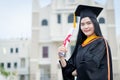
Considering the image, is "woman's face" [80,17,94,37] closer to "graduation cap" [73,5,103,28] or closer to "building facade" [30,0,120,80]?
"graduation cap" [73,5,103,28]

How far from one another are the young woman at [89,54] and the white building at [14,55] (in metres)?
34.5

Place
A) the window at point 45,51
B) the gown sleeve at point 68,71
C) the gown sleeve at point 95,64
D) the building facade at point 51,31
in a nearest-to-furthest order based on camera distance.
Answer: the gown sleeve at point 95,64 → the gown sleeve at point 68,71 → the building facade at point 51,31 → the window at point 45,51

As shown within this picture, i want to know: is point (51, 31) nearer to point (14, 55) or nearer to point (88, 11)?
point (14, 55)

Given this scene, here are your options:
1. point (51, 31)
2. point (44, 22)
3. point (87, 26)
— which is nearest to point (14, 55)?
point (44, 22)

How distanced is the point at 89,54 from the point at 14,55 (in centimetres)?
3710

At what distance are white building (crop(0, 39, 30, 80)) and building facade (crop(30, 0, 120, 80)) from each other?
22.4 ft

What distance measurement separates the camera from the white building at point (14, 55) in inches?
1501

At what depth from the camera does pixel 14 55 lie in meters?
39.3

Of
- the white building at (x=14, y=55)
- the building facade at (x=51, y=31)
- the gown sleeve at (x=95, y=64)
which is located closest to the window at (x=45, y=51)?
the building facade at (x=51, y=31)

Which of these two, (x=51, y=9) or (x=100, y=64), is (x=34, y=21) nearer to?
(x=51, y=9)

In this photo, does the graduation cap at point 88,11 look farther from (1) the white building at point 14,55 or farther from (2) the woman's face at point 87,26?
(1) the white building at point 14,55

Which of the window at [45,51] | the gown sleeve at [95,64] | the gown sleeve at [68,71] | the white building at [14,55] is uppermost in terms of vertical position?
the gown sleeve at [95,64]

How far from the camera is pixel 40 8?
104ft

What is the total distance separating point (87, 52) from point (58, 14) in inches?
1133
